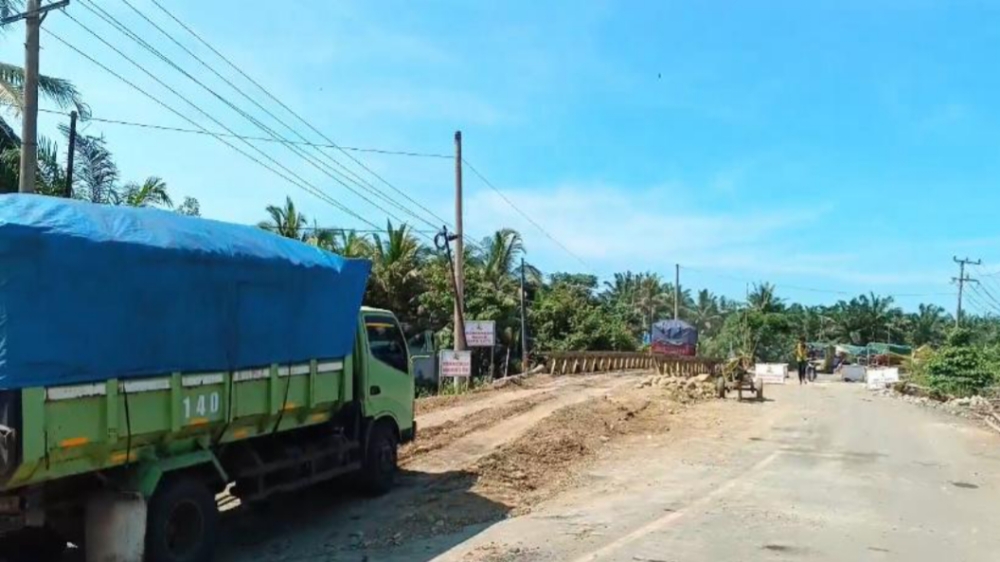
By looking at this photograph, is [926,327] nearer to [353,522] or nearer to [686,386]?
[686,386]

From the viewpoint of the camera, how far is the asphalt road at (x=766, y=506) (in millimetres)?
8273

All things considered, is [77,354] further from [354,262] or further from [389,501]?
[389,501]

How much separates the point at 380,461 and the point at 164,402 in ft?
13.3

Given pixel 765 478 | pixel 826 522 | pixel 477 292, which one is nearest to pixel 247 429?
pixel 826 522

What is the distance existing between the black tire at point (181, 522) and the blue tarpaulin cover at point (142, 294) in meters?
0.97

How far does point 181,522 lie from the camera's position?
7.24m

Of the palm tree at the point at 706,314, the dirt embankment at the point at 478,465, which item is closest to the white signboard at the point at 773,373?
the dirt embankment at the point at 478,465

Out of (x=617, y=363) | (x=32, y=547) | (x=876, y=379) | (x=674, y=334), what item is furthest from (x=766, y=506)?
(x=674, y=334)

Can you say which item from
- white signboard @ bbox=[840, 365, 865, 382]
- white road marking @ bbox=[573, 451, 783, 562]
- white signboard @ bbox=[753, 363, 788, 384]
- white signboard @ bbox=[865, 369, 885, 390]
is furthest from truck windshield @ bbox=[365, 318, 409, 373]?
white signboard @ bbox=[840, 365, 865, 382]

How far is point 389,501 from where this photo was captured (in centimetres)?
1049

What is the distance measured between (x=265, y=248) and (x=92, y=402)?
244 cm

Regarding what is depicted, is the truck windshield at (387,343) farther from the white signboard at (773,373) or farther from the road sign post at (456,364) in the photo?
the white signboard at (773,373)

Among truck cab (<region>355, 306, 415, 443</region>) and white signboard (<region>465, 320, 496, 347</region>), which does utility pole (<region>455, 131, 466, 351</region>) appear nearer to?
white signboard (<region>465, 320, 496, 347</region>)

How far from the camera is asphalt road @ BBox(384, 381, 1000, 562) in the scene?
27.1 ft
